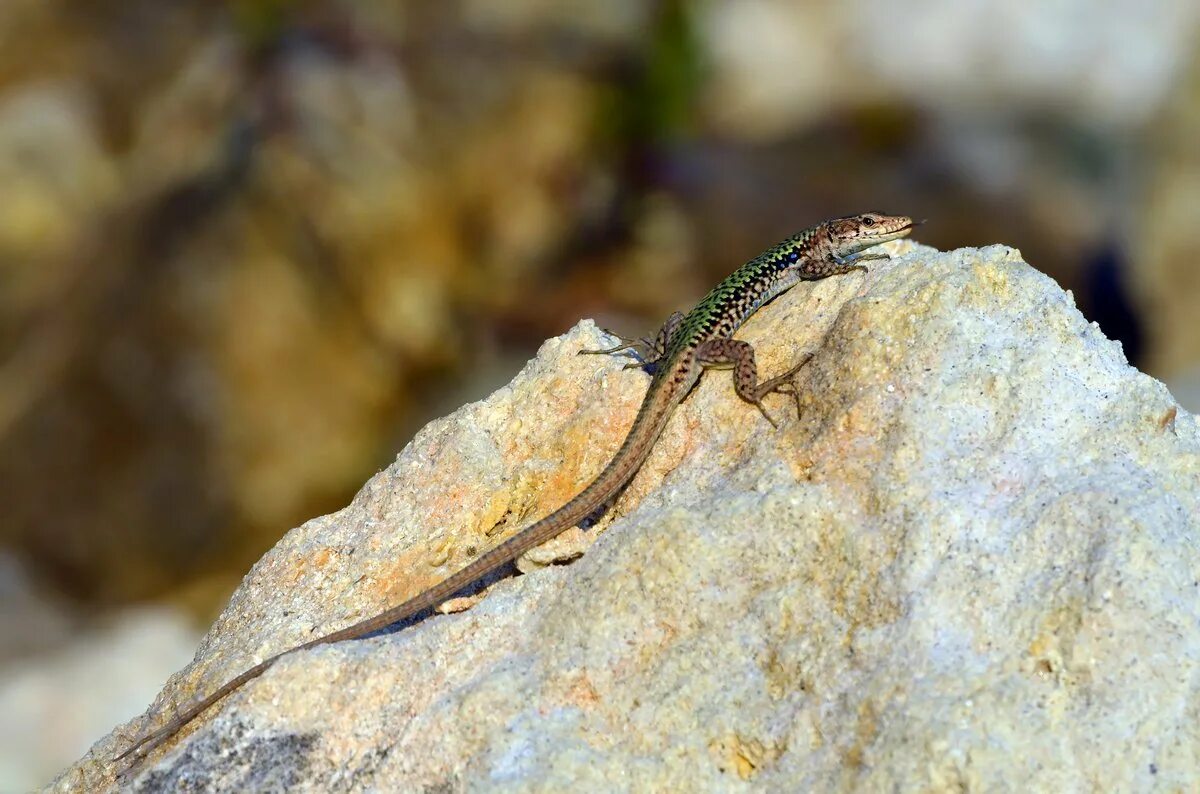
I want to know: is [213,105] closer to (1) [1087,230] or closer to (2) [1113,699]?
(1) [1087,230]

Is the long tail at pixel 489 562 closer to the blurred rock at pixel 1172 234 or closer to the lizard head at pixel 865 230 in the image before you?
the lizard head at pixel 865 230

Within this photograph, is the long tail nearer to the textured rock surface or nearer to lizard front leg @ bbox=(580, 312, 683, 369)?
the textured rock surface

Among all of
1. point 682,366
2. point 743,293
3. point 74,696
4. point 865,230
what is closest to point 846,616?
point 682,366

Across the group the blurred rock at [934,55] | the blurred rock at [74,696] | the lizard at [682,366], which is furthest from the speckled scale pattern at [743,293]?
the blurred rock at [934,55]

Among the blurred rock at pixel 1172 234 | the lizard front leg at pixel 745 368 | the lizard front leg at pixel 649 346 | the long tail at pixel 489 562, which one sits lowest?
the long tail at pixel 489 562

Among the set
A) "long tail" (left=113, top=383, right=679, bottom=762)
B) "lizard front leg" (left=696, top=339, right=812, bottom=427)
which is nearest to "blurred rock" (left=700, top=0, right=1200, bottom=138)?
"lizard front leg" (left=696, top=339, right=812, bottom=427)
